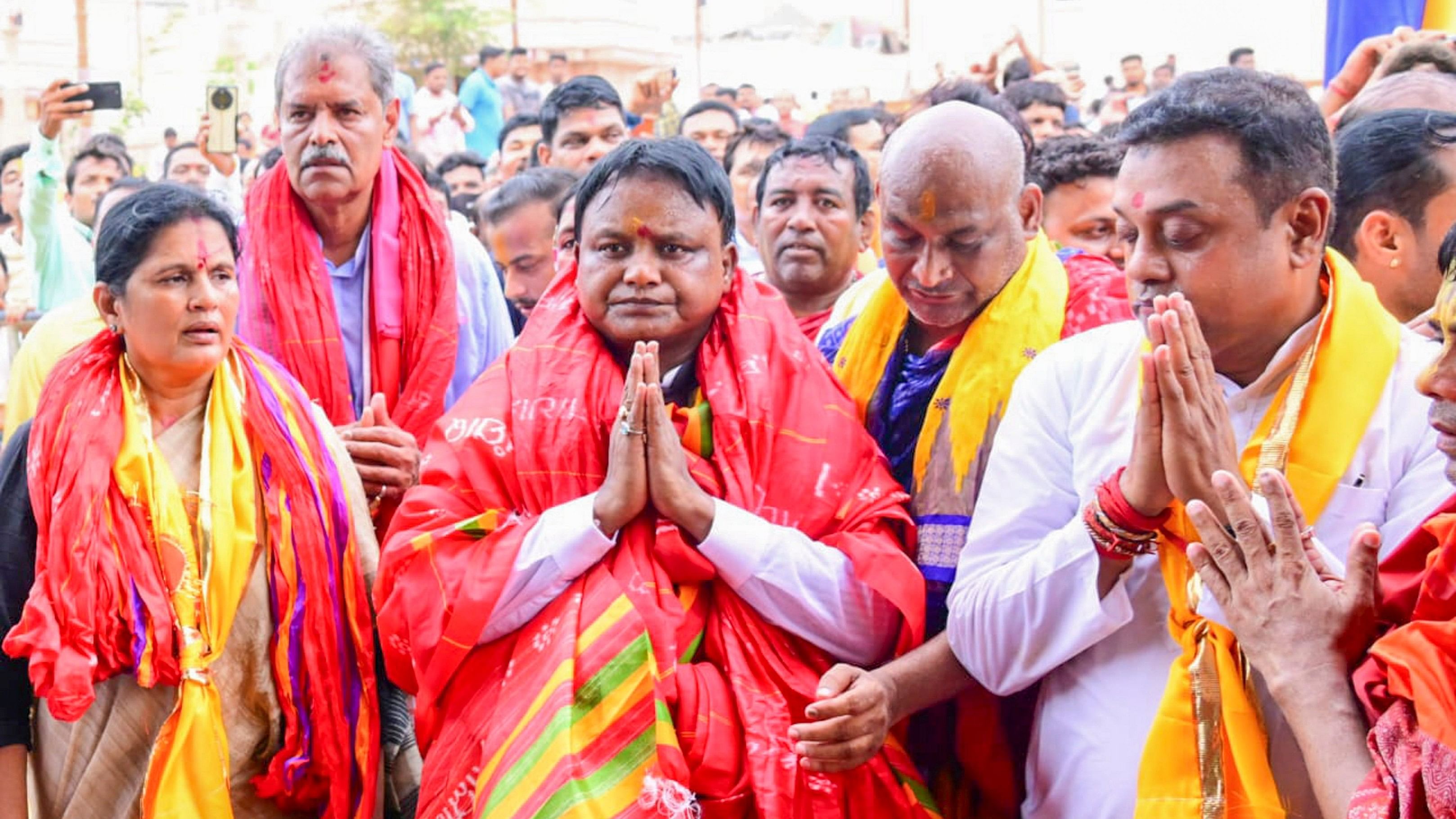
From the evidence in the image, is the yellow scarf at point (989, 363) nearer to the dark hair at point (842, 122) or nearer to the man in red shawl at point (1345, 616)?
the man in red shawl at point (1345, 616)

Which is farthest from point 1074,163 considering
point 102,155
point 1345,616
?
point 102,155

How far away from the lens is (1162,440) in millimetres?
2389

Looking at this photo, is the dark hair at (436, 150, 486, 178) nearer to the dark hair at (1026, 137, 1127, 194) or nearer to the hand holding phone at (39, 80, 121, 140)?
the hand holding phone at (39, 80, 121, 140)

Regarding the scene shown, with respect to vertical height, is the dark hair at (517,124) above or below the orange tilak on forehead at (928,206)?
above

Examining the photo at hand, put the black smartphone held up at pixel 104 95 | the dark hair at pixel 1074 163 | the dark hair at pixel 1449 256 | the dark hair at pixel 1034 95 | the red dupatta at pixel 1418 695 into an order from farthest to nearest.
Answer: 1. the dark hair at pixel 1034 95
2. the black smartphone held up at pixel 104 95
3. the dark hair at pixel 1074 163
4. the dark hair at pixel 1449 256
5. the red dupatta at pixel 1418 695

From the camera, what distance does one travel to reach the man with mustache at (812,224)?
4.35m

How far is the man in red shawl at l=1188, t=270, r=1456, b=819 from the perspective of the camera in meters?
2.11

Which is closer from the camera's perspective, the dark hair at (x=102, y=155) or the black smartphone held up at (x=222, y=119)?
the black smartphone held up at (x=222, y=119)

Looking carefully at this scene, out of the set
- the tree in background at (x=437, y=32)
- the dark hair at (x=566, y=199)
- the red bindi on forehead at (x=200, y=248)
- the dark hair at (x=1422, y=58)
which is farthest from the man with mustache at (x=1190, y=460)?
the tree in background at (x=437, y=32)

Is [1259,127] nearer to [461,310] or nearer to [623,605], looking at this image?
[623,605]

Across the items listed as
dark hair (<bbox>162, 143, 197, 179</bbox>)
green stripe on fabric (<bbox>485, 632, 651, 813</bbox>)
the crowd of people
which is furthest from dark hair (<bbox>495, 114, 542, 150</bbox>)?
green stripe on fabric (<bbox>485, 632, 651, 813</bbox>)

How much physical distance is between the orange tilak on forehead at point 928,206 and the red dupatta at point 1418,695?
1259 mm

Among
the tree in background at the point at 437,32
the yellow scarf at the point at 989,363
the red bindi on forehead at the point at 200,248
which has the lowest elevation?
the yellow scarf at the point at 989,363

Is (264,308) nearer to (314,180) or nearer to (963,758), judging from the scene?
(314,180)
